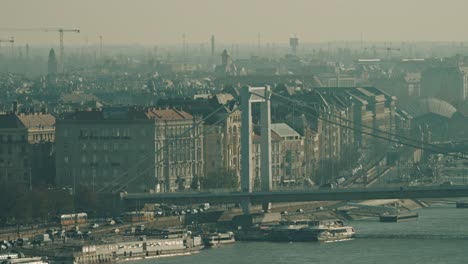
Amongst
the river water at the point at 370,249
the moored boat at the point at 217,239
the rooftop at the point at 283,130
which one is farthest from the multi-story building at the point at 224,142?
the moored boat at the point at 217,239

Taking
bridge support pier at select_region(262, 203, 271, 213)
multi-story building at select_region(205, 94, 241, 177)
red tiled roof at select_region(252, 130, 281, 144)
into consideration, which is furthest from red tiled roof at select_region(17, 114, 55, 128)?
bridge support pier at select_region(262, 203, 271, 213)

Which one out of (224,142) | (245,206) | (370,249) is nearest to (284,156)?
(224,142)

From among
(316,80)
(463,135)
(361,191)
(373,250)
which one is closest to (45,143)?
(361,191)

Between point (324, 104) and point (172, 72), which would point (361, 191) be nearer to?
point (324, 104)

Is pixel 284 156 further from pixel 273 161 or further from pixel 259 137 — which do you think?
pixel 259 137

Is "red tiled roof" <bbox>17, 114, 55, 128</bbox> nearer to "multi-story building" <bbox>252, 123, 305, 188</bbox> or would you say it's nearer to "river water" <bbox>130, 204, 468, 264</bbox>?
"multi-story building" <bbox>252, 123, 305, 188</bbox>

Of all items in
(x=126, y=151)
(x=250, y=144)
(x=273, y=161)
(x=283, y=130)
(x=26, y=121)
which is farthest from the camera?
(x=283, y=130)

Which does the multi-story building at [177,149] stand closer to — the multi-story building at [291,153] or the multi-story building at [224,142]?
the multi-story building at [224,142]
